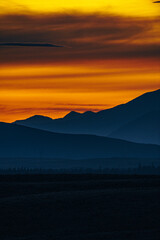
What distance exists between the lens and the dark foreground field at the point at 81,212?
4772cm

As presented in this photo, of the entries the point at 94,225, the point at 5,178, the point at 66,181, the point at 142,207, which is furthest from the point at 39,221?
the point at 5,178

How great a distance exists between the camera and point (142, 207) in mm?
54250

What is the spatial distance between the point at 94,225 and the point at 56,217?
14.5ft

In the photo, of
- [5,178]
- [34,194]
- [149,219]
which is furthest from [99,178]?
[149,219]

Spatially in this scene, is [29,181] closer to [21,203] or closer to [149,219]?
[21,203]

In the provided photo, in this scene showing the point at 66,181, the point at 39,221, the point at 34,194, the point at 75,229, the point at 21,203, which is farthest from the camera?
the point at 66,181

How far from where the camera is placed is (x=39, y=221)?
53.0 meters

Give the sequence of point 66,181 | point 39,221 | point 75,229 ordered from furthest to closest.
Result: point 66,181 → point 39,221 → point 75,229

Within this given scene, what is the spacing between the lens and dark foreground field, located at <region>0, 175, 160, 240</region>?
157 ft

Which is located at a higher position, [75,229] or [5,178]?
[5,178]

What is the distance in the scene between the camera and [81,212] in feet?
179

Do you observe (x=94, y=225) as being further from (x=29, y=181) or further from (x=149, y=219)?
(x=29, y=181)

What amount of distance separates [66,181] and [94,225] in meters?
24.4

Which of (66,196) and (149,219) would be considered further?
(66,196)
